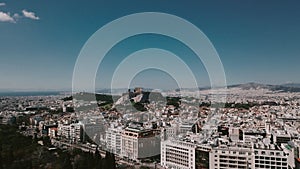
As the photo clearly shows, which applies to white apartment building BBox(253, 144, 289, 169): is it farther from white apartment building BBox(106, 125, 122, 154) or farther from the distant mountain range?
the distant mountain range

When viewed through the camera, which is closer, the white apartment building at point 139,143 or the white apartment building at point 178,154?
the white apartment building at point 178,154

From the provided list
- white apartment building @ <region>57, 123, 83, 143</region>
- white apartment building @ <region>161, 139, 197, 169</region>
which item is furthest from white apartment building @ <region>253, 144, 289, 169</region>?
white apartment building @ <region>57, 123, 83, 143</region>

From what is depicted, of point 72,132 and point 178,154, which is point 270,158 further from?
point 72,132

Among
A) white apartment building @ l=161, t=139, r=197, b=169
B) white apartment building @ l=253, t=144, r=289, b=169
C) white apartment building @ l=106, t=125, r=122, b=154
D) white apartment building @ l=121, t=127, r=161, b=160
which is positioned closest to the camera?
white apartment building @ l=253, t=144, r=289, b=169

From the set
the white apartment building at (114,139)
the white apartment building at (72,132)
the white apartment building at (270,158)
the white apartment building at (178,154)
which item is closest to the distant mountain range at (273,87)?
the white apartment building at (72,132)

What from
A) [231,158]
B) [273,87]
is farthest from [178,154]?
[273,87]

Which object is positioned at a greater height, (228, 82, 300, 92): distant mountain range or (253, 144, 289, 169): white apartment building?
(228, 82, 300, 92): distant mountain range

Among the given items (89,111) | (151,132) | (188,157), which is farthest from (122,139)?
(89,111)

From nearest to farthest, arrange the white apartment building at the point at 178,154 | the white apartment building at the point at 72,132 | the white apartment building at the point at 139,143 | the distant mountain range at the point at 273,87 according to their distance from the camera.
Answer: the white apartment building at the point at 178,154 < the white apartment building at the point at 139,143 < the white apartment building at the point at 72,132 < the distant mountain range at the point at 273,87

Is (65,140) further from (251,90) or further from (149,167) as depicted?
(251,90)

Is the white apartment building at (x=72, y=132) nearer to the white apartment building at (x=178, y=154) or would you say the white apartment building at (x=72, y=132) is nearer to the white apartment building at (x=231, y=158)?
the white apartment building at (x=178, y=154)
